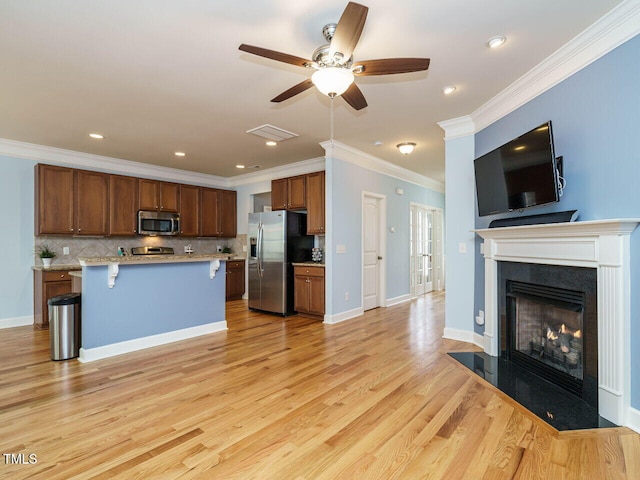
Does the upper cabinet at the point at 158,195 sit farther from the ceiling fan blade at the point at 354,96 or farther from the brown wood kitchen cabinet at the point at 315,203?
the ceiling fan blade at the point at 354,96

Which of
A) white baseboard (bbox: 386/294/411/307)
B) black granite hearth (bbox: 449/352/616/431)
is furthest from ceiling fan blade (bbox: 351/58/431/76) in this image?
white baseboard (bbox: 386/294/411/307)

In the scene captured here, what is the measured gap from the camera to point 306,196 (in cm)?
553

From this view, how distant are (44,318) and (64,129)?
104 inches

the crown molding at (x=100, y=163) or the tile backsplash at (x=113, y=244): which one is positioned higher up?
the crown molding at (x=100, y=163)

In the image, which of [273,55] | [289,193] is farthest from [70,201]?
[273,55]

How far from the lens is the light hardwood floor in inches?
68.9

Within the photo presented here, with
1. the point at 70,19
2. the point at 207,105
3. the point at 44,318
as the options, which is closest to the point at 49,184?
the point at 44,318

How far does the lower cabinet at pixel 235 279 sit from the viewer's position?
673 cm

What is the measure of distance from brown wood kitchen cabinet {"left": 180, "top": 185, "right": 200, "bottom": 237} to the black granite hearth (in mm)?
5303

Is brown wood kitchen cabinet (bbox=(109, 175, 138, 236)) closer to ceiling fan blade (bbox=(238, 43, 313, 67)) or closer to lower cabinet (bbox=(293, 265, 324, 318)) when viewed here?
lower cabinet (bbox=(293, 265, 324, 318))

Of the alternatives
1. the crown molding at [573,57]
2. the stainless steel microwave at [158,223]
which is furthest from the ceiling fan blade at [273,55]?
the stainless steel microwave at [158,223]

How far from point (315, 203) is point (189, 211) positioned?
9.20ft

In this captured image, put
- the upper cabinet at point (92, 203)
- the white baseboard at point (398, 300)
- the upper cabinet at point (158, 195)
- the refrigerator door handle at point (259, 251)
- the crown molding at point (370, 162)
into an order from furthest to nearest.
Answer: the white baseboard at point (398, 300) → the upper cabinet at point (158, 195) → the refrigerator door handle at point (259, 251) → the upper cabinet at point (92, 203) → the crown molding at point (370, 162)

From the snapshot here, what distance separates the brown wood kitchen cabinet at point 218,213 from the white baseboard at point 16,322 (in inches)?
117
